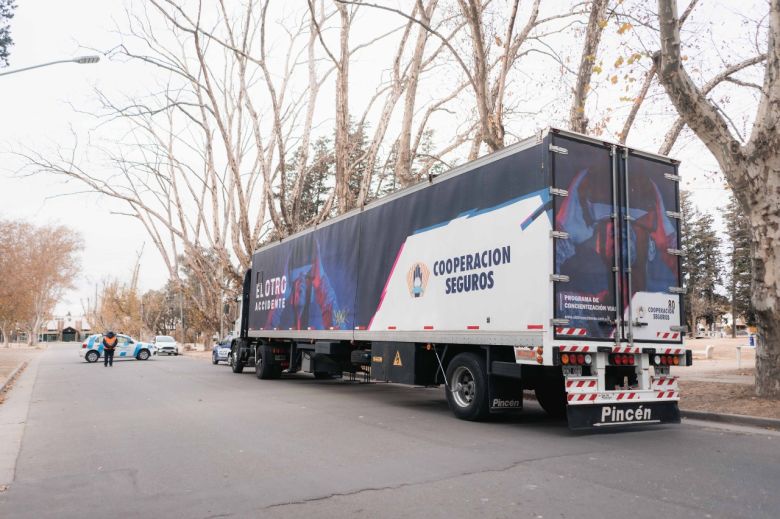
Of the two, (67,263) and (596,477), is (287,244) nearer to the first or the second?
(596,477)

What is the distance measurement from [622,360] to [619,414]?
2.43 feet

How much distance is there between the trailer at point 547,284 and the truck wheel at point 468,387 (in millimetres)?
22

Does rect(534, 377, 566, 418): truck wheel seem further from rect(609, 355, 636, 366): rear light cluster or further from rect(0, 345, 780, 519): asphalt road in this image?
rect(609, 355, 636, 366): rear light cluster

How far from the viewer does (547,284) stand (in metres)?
7.86

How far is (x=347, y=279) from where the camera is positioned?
13250mm

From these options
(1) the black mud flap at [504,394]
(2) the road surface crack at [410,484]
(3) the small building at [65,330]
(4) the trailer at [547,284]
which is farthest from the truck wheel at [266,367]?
(3) the small building at [65,330]

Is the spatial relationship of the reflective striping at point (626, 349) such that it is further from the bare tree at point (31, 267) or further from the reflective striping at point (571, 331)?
the bare tree at point (31, 267)

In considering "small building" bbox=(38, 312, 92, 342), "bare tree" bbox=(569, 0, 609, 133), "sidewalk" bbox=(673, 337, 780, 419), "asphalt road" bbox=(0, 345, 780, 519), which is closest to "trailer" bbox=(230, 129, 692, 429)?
"asphalt road" bbox=(0, 345, 780, 519)

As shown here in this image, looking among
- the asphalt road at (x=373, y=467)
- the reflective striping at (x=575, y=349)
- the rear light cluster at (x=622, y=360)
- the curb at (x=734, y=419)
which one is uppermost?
the reflective striping at (x=575, y=349)

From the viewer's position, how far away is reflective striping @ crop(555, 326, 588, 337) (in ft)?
25.6

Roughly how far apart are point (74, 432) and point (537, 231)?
22.9ft

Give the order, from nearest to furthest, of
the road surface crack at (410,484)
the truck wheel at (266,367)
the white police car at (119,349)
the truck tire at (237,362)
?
the road surface crack at (410,484) < the truck wheel at (266,367) < the truck tire at (237,362) < the white police car at (119,349)

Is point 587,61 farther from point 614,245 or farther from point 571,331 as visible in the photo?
point 571,331

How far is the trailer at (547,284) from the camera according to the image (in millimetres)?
8008
